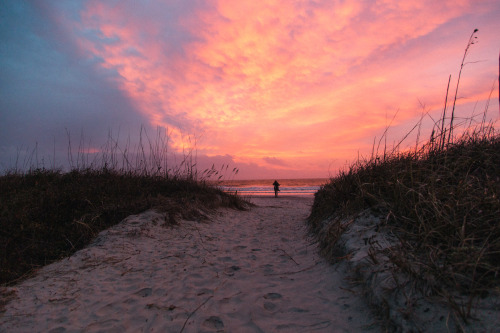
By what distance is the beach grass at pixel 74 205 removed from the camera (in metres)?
3.88

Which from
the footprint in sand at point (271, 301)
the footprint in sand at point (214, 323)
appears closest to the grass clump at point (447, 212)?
the footprint in sand at point (271, 301)

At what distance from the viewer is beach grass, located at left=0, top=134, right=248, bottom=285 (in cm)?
388

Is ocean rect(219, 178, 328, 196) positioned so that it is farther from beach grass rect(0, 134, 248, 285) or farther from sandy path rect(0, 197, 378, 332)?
sandy path rect(0, 197, 378, 332)

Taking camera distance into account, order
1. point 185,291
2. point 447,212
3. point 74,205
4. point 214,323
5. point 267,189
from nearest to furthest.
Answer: point 214,323 → point 447,212 → point 185,291 → point 74,205 → point 267,189

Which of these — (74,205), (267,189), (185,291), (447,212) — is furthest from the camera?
(267,189)

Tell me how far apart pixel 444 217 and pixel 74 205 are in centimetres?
649

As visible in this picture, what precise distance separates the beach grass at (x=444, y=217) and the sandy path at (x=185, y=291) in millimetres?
605

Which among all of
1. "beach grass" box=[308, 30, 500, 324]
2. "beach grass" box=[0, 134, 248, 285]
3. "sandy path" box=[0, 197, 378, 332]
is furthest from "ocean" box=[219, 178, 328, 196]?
"sandy path" box=[0, 197, 378, 332]

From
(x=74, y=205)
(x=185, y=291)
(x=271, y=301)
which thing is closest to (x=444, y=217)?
(x=271, y=301)

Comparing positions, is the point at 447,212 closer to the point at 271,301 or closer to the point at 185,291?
the point at 271,301

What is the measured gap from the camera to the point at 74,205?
5.32 metres

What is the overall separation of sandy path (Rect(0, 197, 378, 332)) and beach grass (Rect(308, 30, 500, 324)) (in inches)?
23.8

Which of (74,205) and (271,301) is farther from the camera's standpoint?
(74,205)

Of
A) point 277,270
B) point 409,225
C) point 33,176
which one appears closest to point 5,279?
point 277,270
